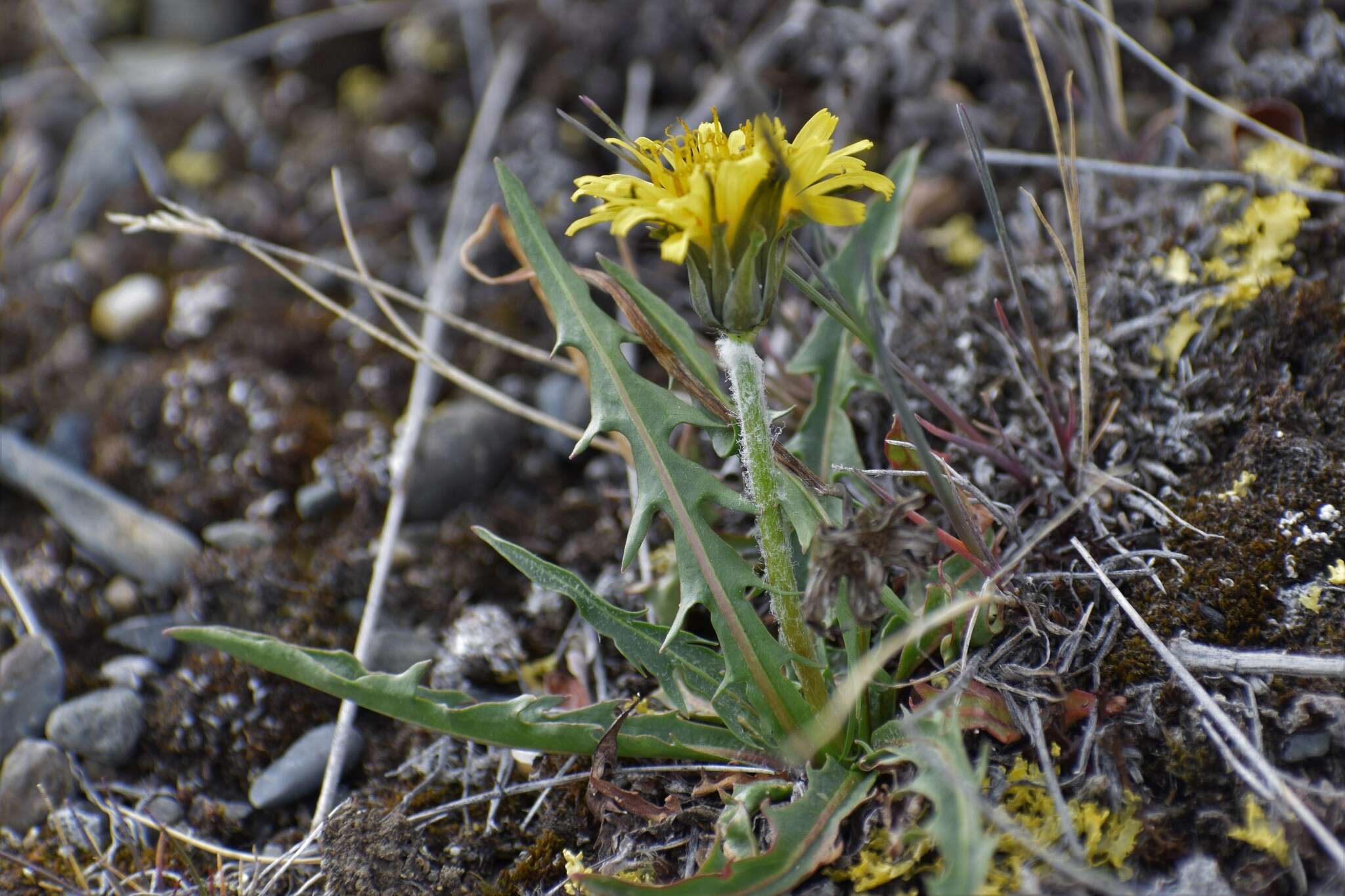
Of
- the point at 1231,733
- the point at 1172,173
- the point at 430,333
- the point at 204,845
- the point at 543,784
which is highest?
the point at 1172,173

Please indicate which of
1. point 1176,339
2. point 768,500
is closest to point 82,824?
point 768,500

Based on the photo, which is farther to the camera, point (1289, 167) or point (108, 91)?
point (108, 91)

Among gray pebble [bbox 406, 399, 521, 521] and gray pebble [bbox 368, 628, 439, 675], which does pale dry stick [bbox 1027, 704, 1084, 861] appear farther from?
gray pebble [bbox 406, 399, 521, 521]

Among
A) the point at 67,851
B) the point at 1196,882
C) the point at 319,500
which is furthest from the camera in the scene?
the point at 319,500

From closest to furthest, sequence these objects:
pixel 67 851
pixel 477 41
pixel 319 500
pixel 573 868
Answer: pixel 573 868, pixel 67 851, pixel 319 500, pixel 477 41

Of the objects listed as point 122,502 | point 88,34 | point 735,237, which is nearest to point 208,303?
point 122,502

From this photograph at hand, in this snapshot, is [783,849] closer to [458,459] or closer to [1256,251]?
[458,459]

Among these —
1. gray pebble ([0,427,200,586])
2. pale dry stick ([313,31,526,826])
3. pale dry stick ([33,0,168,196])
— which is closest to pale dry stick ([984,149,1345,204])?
pale dry stick ([313,31,526,826])
